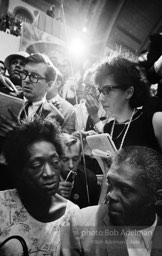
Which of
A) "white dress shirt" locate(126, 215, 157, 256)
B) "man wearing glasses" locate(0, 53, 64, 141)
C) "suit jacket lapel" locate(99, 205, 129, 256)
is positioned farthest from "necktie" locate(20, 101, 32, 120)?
"white dress shirt" locate(126, 215, 157, 256)

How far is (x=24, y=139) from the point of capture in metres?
0.98

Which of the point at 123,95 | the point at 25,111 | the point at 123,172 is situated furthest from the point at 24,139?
the point at 123,95

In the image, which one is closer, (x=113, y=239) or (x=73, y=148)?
(x=113, y=239)

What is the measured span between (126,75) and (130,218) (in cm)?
→ 76

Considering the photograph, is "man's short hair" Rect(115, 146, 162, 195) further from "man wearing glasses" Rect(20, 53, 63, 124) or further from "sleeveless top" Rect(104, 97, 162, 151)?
"man wearing glasses" Rect(20, 53, 63, 124)

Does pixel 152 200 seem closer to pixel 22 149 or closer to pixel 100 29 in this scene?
pixel 22 149

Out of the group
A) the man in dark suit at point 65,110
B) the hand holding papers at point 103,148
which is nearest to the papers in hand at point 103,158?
the hand holding papers at point 103,148

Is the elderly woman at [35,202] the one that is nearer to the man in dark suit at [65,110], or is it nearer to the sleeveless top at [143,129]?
the man in dark suit at [65,110]

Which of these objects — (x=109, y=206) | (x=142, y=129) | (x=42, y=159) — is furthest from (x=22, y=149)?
(x=142, y=129)

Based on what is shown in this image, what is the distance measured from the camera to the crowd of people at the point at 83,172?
0.85m

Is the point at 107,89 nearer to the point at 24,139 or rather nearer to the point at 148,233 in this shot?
the point at 24,139

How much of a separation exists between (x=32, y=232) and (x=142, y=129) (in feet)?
2.31

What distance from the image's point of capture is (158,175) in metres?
0.89

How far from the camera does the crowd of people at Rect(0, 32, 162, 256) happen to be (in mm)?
854
